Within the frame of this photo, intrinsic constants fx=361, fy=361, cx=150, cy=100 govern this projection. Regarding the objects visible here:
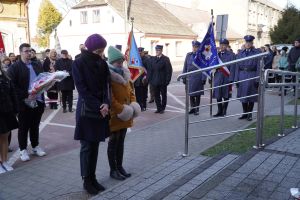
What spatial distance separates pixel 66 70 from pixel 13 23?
8.73 m

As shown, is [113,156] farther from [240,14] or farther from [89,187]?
[240,14]

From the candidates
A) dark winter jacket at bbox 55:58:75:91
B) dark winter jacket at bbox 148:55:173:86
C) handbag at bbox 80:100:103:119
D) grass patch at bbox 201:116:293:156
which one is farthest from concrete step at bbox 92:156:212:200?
dark winter jacket at bbox 55:58:75:91

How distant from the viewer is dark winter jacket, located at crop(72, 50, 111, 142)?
419 cm

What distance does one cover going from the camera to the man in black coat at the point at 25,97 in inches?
234

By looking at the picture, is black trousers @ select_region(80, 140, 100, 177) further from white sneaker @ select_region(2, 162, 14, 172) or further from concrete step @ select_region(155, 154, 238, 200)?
white sneaker @ select_region(2, 162, 14, 172)

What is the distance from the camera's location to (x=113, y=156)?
16.0 ft

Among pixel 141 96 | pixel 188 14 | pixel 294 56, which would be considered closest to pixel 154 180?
pixel 141 96

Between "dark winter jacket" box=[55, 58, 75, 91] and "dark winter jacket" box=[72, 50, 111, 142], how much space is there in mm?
6459

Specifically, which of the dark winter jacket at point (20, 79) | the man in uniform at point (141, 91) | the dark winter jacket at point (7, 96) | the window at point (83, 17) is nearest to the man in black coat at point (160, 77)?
the man in uniform at point (141, 91)

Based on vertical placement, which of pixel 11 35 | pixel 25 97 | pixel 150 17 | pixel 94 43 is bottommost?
pixel 25 97

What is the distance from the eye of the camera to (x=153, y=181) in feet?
15.4

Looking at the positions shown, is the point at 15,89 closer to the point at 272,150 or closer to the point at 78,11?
the point at 272,150

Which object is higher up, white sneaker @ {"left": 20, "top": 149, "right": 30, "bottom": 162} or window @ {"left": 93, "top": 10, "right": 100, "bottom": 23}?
window @ {"left": 93, "top": 10, "right": 100, "bottom": 23}

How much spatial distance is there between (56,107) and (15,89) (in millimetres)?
5819
